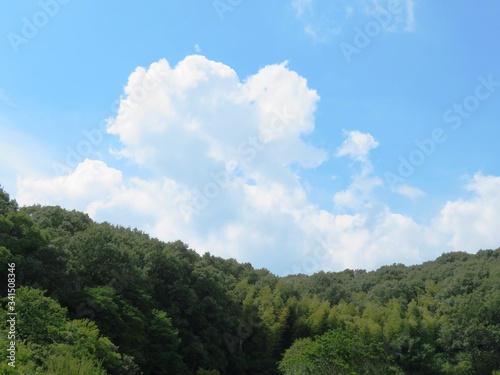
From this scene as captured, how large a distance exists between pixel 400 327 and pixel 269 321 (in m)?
13.6

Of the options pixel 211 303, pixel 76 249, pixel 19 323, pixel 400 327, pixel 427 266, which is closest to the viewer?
pixel 19 323

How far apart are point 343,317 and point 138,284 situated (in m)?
24.8

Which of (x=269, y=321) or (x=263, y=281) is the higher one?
(x=263, y=281)

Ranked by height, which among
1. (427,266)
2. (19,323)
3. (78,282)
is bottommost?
(19,323)

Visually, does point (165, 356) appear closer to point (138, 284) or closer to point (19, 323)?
point (138, 284)

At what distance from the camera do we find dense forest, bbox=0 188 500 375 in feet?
87.4

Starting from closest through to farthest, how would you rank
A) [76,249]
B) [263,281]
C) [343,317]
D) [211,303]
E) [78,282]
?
[78,282] → [76,249] → [211,303] → [343,317] → [263,281]

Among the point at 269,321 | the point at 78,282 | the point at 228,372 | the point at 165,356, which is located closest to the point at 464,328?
the point at 269,321

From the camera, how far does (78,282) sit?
3625 centimetres

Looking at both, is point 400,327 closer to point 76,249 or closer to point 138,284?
point 138,284

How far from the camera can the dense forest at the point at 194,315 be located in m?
26.6

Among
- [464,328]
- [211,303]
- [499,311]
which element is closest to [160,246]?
[211,303]

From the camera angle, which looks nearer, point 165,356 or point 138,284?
point 165,356

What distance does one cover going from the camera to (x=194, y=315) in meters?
46.3
